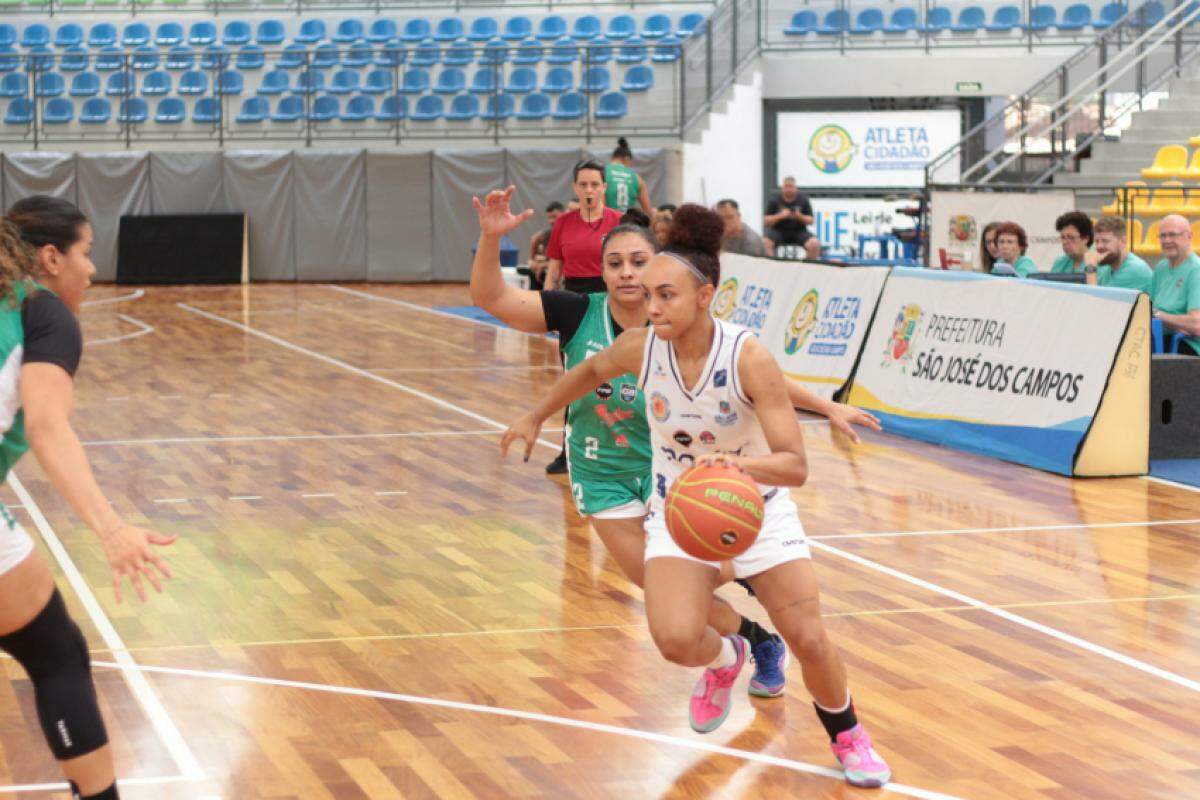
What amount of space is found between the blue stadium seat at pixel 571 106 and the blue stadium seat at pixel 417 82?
237 centimetres

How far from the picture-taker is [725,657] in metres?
5.34

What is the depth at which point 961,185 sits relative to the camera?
18594 millimetres

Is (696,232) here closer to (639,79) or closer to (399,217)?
(639,79)

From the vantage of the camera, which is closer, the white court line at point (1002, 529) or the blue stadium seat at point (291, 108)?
the white court line at point (1002, 529)

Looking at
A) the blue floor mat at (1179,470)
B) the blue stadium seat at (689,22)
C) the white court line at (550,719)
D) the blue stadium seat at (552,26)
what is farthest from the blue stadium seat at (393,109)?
the white court line at (550,719)

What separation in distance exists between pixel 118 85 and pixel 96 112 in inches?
26.5

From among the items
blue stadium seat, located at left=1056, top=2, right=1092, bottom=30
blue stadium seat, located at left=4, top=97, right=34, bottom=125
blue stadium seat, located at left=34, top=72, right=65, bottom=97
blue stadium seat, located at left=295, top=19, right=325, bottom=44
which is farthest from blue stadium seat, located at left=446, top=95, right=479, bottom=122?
blue stadium seat, located at left=1056, top=2, right=1092, bottom=30

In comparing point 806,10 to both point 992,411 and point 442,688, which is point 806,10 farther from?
point 442,688

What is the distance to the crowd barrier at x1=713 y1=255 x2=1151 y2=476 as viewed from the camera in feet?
33.9

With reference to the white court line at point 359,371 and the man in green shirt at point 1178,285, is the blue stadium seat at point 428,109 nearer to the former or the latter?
the white court line at point 359,371

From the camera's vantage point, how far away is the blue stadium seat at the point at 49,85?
30453 mm

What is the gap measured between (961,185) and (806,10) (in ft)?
36.1

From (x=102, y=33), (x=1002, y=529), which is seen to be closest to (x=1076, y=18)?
(x=102, y=33)

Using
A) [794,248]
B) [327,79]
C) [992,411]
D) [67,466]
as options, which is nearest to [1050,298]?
[992,411]
